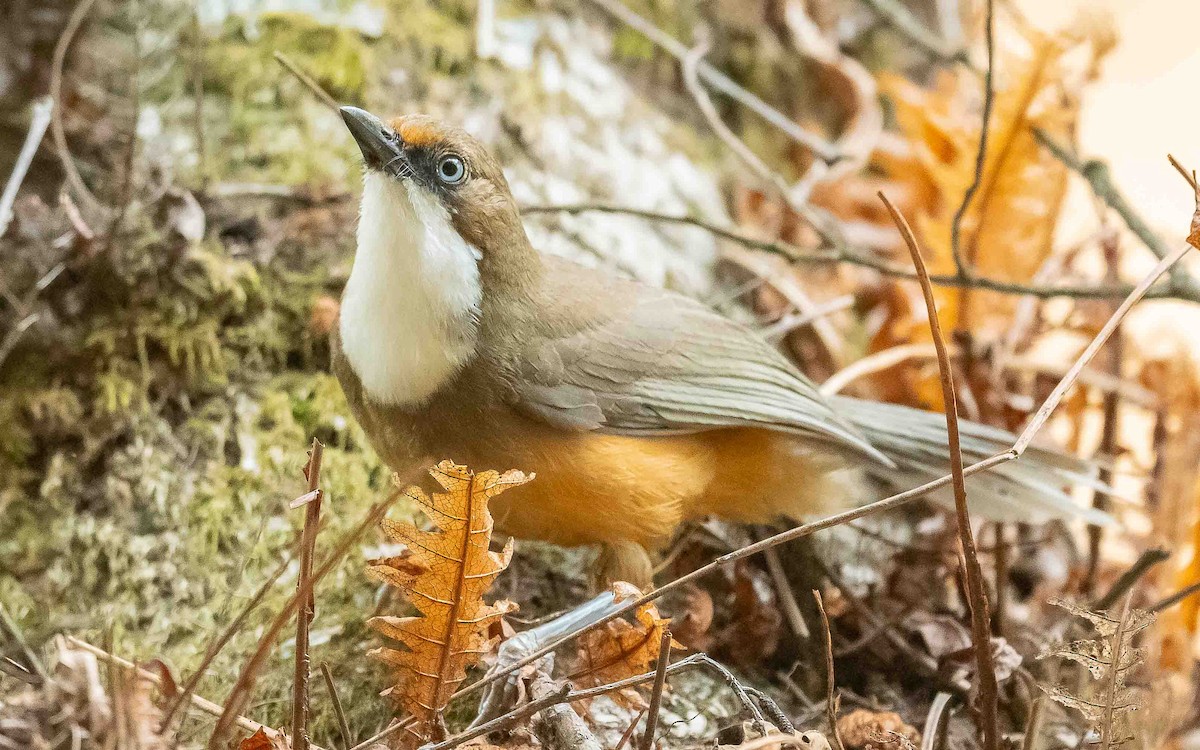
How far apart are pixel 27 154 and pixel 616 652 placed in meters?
2.38

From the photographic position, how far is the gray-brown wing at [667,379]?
9.44 feet

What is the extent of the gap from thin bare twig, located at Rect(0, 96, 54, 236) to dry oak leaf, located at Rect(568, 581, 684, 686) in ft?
6.96

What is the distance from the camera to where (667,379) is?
3.11 metres

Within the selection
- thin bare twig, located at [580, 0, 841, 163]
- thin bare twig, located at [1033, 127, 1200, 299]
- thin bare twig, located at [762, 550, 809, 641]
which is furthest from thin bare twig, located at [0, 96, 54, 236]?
thin bare twig, located at [1033, 127, 1200, 299]

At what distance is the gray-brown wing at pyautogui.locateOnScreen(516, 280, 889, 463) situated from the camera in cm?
288

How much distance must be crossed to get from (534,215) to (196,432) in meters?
1.46

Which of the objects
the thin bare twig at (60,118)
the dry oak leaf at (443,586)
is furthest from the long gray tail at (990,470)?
the thin bare twig at (60,118)

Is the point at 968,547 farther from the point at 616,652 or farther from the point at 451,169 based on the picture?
the point at 451,169

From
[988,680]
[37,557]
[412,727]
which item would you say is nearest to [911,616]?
[988,680]

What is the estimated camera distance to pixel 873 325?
4.64m

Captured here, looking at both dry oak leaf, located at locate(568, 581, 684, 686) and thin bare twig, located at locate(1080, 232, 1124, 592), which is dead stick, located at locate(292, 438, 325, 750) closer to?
dry oak leaf, located at locate(568, 581, 684, 686)

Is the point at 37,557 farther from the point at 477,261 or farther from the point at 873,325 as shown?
the point at 873,325

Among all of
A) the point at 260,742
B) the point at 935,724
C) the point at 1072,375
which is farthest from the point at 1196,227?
the point at 260,742

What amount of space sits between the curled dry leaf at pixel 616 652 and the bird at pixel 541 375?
46 cm
